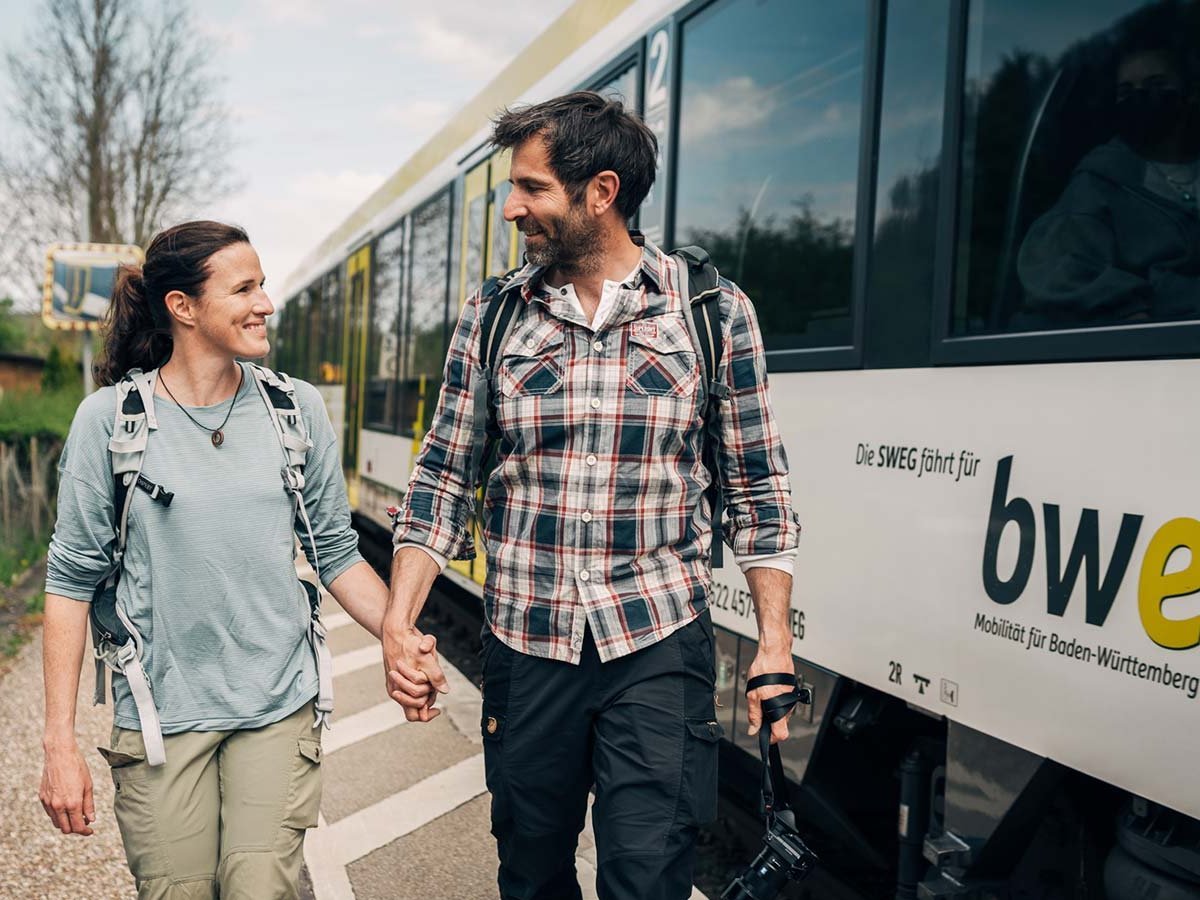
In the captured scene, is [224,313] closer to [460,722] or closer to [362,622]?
[362,622]

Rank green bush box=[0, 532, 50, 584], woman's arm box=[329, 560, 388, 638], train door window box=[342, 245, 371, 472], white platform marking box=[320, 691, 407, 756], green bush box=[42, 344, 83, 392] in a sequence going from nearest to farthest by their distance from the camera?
woman's arm box=[329, 560, 388, 638]
white platform marking box=[320, 691, 407, 756]
green bush box=[0, 532, 50, 584]
train door window box=[342, 245, 371, 472]
green bush box=[42, 344, 83, 392]

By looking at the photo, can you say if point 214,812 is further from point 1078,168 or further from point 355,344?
point 355,344

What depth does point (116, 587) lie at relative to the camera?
2529 millimetres

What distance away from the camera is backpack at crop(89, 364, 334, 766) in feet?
7.98

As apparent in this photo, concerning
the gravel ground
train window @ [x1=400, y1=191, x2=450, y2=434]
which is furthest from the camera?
train window @ [x1=400, y1=191, x2=450, y2=434]

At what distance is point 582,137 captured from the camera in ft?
7.91

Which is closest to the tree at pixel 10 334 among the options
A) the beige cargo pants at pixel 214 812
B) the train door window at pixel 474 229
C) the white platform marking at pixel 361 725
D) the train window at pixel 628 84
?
the train door window at pixel 474 229

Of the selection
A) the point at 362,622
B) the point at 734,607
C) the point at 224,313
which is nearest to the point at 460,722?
the point at 734,607

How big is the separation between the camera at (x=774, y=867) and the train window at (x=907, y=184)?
1258 millimetres

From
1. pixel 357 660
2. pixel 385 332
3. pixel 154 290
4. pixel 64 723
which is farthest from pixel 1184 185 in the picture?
pixel 385 332

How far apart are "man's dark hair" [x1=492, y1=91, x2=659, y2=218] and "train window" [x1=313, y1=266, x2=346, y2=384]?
11.5 meters

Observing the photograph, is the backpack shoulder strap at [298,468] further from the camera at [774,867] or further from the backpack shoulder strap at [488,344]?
the camera at [774,867]

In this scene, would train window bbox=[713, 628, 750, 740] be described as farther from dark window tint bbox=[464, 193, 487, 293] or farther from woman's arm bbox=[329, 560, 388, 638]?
dark window tint bbox=[464, 193, 487, 293]

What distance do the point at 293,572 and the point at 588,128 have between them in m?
1.05
